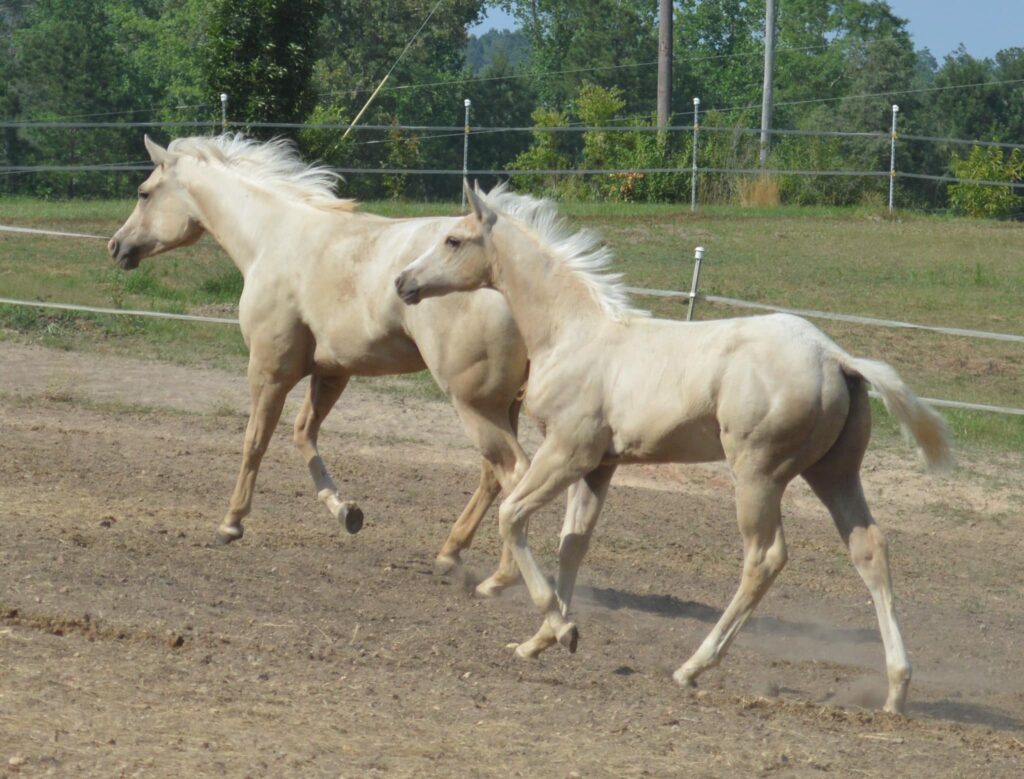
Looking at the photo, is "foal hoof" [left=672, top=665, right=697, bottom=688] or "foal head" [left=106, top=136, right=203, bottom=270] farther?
"foal head" [left=106, top=136, right=203, bottom=270]

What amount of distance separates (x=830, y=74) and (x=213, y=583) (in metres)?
54.7

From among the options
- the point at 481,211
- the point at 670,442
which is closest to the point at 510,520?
the point at 670,442

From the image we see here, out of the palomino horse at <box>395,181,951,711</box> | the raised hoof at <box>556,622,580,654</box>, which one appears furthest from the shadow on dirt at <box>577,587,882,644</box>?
the raised hoof at <box>556,622,580,654</box>

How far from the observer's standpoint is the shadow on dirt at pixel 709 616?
6977 millimetres

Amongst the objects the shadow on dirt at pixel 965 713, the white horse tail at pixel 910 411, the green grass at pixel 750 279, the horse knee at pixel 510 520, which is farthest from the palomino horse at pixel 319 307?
the green grass at pixel 750 279

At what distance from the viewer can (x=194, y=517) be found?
8141 mm

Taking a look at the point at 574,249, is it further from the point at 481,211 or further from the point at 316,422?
the point at 316,422

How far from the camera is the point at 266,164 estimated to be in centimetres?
817

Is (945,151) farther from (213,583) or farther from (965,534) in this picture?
(213,583)

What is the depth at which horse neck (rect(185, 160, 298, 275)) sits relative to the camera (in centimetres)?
774

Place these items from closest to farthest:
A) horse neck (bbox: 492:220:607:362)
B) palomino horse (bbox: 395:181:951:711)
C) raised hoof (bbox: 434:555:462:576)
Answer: palomino horse (bbox: 395:181:951:711)
horse neck (bbox: 492:220:607:362)
raised hoof (bbox: 434:555:462:576)

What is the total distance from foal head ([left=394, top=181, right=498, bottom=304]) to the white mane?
0.46 feet

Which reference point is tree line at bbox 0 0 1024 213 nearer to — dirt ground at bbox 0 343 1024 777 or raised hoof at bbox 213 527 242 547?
dirt ground at bbox 0 343 1024 777

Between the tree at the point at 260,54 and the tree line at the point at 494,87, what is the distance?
0.09 ft
